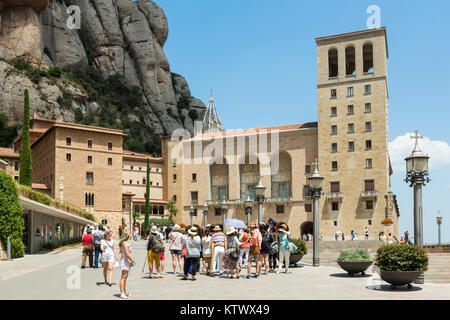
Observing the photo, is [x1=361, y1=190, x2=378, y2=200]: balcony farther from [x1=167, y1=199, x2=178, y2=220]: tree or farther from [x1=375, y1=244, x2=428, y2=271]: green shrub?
[x1=375, y1=244, x2=428, y2=271]: green shrub

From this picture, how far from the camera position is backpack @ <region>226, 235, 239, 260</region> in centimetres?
1535

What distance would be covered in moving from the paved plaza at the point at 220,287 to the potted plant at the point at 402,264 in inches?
11.7

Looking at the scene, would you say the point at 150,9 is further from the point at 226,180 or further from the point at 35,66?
the point at 226,180

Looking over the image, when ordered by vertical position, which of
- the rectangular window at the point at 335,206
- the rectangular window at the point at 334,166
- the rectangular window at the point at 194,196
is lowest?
the rectangular window at the point at 335,206

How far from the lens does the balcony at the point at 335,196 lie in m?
62.6

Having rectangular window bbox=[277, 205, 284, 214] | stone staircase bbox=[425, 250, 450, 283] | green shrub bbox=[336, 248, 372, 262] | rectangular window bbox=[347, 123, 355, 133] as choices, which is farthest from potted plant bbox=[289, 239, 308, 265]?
rectangular window bbox=[277, 205, 284, 214]

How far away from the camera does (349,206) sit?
62281 millimetres

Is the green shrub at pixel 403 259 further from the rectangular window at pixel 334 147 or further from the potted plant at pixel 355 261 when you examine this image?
the rectangular window at pixel 334 147

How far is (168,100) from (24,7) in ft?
129

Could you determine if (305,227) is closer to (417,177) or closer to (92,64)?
(417,177)

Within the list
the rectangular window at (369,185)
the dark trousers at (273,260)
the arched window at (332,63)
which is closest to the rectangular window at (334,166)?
the rectangular window at (369,185)

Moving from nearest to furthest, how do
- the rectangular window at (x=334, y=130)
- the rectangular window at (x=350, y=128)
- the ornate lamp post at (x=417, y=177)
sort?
the ornate lamp post at (x=417, y=177)
the rectangular window at (x=350, y=128)
the rectangular window at (x=334, y=130)

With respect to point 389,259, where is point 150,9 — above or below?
above
